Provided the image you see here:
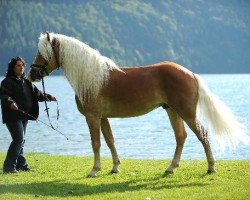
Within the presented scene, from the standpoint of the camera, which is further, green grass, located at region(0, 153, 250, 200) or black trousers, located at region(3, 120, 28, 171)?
black trousers, located at region(3, 120, 28, 171)

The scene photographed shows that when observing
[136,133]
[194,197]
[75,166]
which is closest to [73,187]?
[194,197]

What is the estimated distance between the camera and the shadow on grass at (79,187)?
33.0ft

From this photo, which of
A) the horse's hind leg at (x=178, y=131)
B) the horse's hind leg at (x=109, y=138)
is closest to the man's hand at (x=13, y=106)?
the horse's hind leg at (x=109, y=138)

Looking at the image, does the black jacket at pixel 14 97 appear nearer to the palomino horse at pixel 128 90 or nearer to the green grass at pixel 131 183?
the palomino horse at pixel 128 90

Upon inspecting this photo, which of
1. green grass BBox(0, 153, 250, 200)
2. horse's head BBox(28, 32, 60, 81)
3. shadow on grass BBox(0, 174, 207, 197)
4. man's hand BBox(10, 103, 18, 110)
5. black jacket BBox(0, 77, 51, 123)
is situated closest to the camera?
green grass BBox(0, 153, 250, 200)

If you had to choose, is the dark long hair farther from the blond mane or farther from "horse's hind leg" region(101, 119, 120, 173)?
"horse's hind leg" region(101, 119, 120, 173)

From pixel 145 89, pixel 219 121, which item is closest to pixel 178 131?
pixel 219 121

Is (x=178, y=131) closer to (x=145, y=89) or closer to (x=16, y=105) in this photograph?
(x=145, y=89)

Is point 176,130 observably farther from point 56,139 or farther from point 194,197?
point 56,139

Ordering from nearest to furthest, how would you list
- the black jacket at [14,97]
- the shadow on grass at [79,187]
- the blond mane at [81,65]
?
the shadow on grass at [79,187]
the blond mane at [81,65]
the black jacket at [14,97]

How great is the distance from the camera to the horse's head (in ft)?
38.1

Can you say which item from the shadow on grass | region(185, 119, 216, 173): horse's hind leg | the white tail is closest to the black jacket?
the shadow on grass

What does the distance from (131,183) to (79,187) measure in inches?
42.9

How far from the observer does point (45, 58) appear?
38.4 ft
